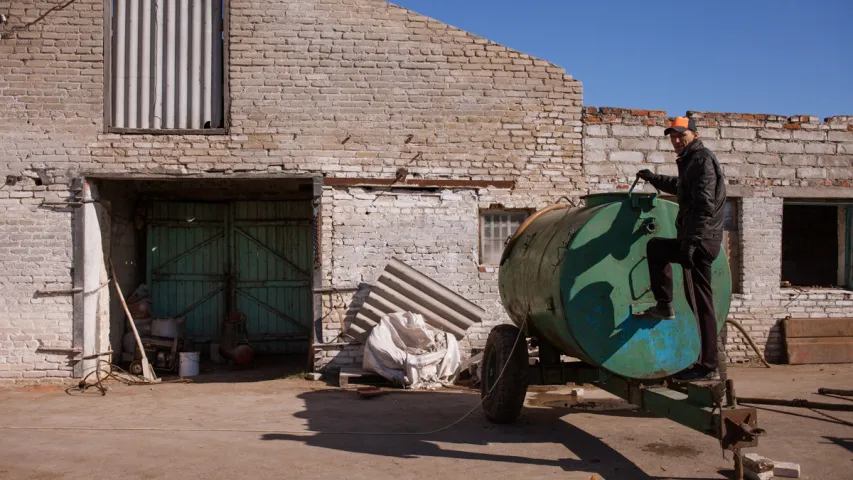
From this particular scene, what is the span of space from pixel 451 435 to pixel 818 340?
7190 millimetres

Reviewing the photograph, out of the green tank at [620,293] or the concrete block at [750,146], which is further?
the concrete block at [750,146]

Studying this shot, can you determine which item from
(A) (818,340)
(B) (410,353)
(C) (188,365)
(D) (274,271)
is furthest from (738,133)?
(C) (188,365)

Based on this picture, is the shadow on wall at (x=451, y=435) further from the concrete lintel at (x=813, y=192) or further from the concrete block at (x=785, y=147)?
the concrete block at (x=785, y=147)

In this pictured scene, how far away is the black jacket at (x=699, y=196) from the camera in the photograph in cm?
503

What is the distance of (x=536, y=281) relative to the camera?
247 inches

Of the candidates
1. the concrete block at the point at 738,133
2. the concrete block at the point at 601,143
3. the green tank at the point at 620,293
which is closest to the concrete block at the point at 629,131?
the concrete block at the point at 601,143

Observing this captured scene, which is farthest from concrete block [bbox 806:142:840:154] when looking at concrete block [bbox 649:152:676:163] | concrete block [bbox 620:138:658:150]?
concrete block [bbox 620:138:658:150]

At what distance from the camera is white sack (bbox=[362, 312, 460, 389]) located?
30.2ft

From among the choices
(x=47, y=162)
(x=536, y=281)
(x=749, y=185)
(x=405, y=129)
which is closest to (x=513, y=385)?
(x=536, y=281)

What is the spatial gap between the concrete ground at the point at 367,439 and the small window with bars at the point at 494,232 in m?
2.21

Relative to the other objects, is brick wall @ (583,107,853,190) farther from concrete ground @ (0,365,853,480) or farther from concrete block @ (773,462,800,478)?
concrete block @ (773,462,800,478)

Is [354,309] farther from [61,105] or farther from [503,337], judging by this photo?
A: [61,105]

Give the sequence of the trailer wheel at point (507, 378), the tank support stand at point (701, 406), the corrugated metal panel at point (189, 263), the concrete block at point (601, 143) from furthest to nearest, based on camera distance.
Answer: the corrugated metal panel at point (189, 263) → the concrete block at point (601, 143) → the trailer wheel at point (507, 378) → the tank support stand at point (701, 406)

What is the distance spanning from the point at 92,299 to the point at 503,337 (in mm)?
6268
